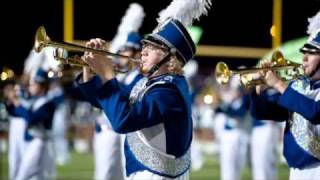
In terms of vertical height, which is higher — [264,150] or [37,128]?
[37,128]

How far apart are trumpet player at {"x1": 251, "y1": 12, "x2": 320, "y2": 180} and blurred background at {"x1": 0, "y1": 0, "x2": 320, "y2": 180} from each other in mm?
8105

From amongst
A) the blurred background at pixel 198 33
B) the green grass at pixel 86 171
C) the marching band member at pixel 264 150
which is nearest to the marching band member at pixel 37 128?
the green grass at pixel 86 171

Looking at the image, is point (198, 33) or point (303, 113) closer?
point (303, 113)

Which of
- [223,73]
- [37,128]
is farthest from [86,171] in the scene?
[223,73]

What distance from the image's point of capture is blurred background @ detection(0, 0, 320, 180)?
15141 millimetres

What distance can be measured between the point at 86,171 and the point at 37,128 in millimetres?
3949

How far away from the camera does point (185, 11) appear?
5.38m

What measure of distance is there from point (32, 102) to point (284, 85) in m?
5.19

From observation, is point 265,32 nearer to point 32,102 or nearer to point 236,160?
point 236,160

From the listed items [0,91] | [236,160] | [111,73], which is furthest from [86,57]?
[236,160]

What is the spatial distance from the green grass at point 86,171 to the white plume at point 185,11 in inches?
267

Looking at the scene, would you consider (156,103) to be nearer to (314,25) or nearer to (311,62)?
(311,62)

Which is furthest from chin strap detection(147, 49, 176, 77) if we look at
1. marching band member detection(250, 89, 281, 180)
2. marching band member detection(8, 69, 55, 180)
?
marching band member detection(250, 89, 281, 180)

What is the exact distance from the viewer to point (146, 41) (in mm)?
4996
